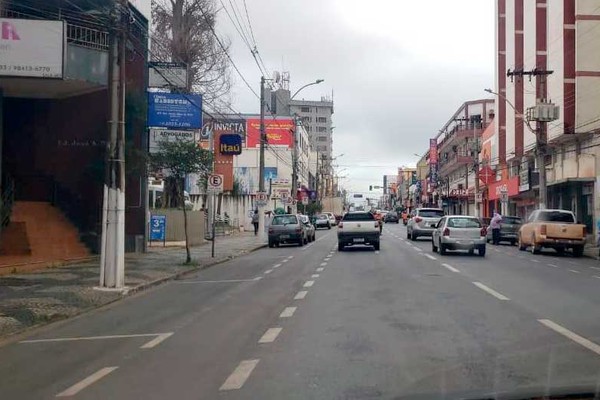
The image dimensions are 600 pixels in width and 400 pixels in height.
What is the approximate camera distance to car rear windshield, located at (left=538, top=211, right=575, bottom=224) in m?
29.5

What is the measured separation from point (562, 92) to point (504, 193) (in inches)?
332

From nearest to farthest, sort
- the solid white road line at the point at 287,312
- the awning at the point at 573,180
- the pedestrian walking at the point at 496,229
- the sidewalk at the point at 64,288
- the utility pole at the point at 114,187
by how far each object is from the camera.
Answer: the solid white road line at the point at 287,312
the sidewalk at the point at 64,288
the utility pole at the point at 114,187
the awning at the point at 573,180
the pedestrian walking at the point at 496,229

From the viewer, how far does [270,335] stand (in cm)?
983

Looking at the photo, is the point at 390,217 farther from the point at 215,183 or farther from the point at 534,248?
the point at 215,183

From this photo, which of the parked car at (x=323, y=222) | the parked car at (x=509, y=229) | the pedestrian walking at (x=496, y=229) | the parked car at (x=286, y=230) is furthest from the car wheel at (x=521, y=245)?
the parked car at (x=323, y=222)

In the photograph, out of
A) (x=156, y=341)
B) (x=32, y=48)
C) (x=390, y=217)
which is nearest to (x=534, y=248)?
(x=32, y=48)

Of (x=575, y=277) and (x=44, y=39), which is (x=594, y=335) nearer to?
(x=575, y=277)

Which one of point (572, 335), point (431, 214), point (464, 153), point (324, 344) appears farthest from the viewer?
point (464, 153)

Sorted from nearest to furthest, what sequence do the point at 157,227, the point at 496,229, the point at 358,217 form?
1. the point at 358,217
2. the point at 157,227
3. the point at 496,229

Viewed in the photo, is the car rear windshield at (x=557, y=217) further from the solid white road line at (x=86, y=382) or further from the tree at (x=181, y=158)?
the solid white road line at (x=86, y=382)

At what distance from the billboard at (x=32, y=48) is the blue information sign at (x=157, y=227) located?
15.4 metres

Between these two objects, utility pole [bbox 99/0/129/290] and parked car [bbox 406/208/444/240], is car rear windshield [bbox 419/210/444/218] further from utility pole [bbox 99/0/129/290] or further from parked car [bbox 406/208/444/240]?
utility pole [bbox 99/0/129/290]

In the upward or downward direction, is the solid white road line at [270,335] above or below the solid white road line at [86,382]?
above

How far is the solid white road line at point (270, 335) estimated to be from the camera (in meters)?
9.44
